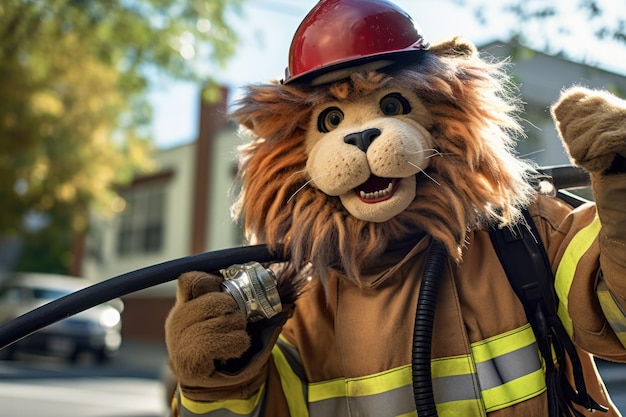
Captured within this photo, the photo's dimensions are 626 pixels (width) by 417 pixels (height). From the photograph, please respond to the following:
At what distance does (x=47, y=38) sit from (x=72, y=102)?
11.4ft

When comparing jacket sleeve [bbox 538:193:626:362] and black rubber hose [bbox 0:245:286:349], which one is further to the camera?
black rubber hose [bbox 0:245:286:349]

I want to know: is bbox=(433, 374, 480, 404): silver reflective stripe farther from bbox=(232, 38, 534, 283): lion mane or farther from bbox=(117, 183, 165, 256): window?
bbox=(117, 183, 165, 256): window

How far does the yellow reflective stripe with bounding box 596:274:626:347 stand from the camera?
5.28 feet

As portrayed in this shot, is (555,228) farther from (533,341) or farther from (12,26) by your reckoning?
(12,26)

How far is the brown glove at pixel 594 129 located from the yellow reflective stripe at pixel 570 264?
0.69ft

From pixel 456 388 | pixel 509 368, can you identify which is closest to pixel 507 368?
pixel 509 368

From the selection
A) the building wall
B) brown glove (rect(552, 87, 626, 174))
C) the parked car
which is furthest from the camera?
the parked car

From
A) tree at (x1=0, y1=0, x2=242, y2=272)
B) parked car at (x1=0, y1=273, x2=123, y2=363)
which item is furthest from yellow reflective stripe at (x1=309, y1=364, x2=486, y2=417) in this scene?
Answer: parked car at (x1=0, y1=273, x2=123, y2=363)

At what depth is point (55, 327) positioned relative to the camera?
40.8 ft

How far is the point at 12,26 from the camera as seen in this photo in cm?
953

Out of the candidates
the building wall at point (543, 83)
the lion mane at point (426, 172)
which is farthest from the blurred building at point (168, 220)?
the lion mane at point (426, 172)

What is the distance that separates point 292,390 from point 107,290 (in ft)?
1.75

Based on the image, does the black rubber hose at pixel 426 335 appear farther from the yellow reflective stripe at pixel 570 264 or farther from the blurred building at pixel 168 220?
the blurred building at pixel 168 220

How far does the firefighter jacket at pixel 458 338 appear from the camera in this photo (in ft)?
5.41
